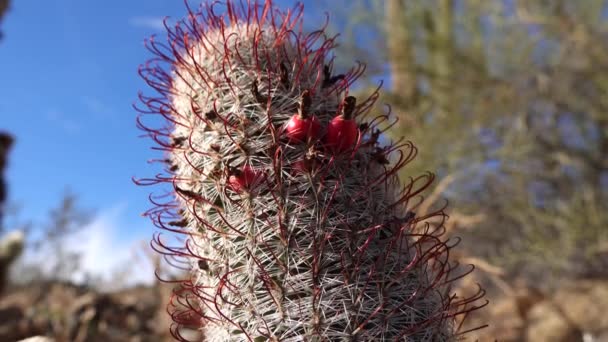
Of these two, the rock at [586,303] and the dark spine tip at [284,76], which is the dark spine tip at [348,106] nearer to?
the dark spine tip at [284,76]

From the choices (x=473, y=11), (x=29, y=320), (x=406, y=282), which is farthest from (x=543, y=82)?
(x=406, y=282)

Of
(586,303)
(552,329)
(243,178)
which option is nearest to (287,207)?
(243,178)

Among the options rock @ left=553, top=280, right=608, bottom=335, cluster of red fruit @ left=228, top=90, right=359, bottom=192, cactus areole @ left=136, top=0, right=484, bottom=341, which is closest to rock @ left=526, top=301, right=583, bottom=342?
rock @ left=553, top=280, right=608, bottom=335

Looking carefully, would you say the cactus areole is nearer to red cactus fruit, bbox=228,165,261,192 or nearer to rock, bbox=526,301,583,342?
red cactus fruit, bbox=228,165,261,192

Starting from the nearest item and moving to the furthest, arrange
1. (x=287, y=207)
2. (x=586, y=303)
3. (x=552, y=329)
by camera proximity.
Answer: (x=287, y=207)
(x=552, y=329)
(x=586, y=303)

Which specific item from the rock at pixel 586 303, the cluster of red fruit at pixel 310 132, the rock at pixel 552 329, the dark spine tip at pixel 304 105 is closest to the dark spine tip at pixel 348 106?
the cluster of red fruit at pixel 310 132

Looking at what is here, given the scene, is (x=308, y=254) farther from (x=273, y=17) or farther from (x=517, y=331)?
(x=517, y=331)

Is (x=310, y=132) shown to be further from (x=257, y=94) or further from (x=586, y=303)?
(x=586, y=303)
